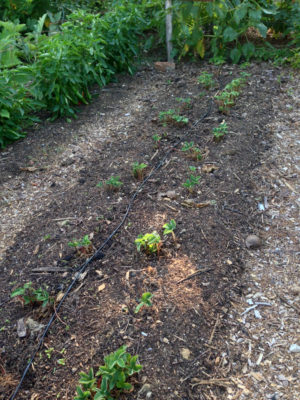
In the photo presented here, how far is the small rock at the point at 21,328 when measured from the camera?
221 cm

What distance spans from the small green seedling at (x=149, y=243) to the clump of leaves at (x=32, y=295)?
612 millimetres

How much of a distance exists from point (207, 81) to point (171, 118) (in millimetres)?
916

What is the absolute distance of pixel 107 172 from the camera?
135 inches

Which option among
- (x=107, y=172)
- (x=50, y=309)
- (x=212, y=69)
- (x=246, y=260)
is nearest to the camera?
(x=50, y=309)

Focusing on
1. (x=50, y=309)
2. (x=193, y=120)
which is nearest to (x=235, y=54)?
(x=193, y=120)

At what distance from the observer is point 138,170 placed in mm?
3242

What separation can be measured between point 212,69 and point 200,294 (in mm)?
3552

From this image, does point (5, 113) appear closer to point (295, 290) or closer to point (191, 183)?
point (191, 183)

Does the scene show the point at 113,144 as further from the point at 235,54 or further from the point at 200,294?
the point at 235,54

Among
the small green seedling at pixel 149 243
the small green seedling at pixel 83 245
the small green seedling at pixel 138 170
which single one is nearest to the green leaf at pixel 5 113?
the small green seedling at pixel 138 170

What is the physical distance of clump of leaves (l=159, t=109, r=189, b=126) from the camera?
389 cm

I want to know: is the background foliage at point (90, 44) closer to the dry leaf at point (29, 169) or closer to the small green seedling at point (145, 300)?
the dry leaf at point (29, 169)

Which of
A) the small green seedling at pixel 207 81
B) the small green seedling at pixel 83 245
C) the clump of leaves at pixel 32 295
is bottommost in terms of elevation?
the clump of leaves at pixel 32 295

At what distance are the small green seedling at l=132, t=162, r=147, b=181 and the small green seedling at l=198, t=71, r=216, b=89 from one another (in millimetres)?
1794
